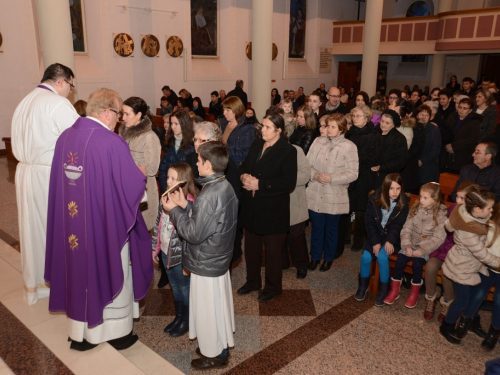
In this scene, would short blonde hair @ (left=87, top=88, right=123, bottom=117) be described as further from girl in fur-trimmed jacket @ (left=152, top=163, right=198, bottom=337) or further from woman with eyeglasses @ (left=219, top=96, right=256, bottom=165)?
woman with eyeglasses @ (left=219, top=96, right=256, bottom=165)

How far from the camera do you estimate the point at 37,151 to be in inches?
133

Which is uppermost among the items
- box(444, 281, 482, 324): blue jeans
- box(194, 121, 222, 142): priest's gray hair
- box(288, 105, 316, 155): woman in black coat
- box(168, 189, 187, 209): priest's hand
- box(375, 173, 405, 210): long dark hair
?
box(194, 121, 222, 142): priest's gray hair

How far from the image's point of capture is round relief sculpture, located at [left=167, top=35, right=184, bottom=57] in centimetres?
1421

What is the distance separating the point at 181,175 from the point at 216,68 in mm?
13463

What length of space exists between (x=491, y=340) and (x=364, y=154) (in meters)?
2.31

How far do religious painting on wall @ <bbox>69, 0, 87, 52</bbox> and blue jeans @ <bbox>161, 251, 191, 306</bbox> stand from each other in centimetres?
1094

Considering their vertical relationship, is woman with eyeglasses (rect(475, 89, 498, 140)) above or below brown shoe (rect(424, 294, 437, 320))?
above

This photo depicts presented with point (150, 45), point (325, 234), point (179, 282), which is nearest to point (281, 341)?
point (179, 282)

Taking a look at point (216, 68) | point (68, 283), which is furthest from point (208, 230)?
point (216, 68)

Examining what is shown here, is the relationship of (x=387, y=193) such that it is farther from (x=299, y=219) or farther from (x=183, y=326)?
(x=183, y=326)

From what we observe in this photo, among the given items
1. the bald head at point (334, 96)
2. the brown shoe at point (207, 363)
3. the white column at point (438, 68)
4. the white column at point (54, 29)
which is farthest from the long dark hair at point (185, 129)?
the white column at point (438, 68)

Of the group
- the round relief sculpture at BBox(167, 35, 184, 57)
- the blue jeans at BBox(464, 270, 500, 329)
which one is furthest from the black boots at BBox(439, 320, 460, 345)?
the round relief sculpture at BBox(167, 35, 184, 57)

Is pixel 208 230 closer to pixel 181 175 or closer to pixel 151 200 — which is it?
pixel 181 175

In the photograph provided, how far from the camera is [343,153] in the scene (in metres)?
4.39
